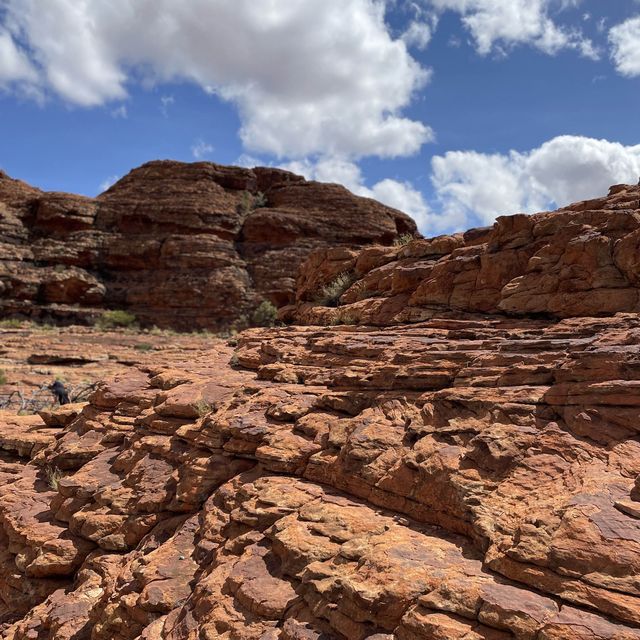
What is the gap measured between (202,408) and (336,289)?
610 centimetres

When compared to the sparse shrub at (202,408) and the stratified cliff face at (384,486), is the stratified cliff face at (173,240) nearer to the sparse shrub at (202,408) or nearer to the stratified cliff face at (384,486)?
the stratified cliff face at (384,486)

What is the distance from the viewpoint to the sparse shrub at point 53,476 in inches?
337

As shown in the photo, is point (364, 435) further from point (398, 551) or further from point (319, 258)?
point (319, 258)

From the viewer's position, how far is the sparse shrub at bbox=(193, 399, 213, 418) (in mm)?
8172

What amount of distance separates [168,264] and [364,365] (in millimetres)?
30454

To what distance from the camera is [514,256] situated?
29.6ft

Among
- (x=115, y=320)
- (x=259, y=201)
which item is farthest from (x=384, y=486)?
(x=259, y=201)

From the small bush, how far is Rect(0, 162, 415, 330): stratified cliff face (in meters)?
0.91

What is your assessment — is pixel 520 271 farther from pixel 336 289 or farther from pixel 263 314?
pixel 263 314

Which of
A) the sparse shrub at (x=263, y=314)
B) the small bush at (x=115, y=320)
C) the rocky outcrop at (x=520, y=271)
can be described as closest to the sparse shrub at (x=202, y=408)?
the rocky outcrop at (x=520, y=271)

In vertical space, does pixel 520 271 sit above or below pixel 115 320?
below

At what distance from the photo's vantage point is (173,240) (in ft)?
118

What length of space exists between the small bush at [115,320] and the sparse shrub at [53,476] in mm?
24575

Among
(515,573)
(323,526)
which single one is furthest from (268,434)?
(515,573)
